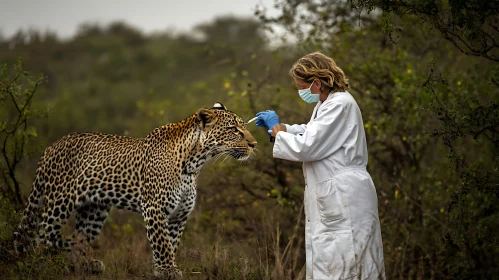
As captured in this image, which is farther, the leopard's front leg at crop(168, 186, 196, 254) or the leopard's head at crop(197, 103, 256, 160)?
the leopard's front leg at crop(168, 186, 196, 254)

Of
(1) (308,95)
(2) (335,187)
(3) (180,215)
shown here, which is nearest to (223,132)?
(3) (180,215)

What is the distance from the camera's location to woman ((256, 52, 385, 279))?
5.73 meters

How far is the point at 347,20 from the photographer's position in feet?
39.5

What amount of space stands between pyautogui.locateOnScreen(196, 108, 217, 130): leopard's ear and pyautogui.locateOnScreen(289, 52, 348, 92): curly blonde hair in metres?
1.51

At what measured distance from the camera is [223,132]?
730 cm

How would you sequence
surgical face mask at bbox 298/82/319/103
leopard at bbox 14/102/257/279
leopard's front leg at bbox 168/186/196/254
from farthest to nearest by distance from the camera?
1. leopard's front leg at bbox 168/186/196/254
2. leopard at bbox 14/102/257/279
3. surgical face mask at bbox 298/82/319/103

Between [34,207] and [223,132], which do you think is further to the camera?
[34,207]

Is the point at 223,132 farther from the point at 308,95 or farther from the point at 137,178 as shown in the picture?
the point at 308,95

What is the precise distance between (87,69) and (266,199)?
2402 cm

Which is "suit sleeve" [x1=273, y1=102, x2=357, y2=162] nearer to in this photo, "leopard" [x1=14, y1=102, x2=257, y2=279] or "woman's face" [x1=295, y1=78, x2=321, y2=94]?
"woman's face" [x1=295, y1=78, x2=321, y2=94]

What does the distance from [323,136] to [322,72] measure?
0.57 m

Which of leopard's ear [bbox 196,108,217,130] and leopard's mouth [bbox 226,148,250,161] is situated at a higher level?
leopard's ear [bbox 196,108,217,130]

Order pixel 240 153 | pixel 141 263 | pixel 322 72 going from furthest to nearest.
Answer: pixel 141 263
pixel 240 153
pixel 322 72

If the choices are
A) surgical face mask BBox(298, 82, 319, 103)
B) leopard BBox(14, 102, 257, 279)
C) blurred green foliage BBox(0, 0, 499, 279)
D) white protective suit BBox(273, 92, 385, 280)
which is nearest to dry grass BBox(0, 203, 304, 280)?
blurred green foliage BBox(0, 0, 499, 279)
